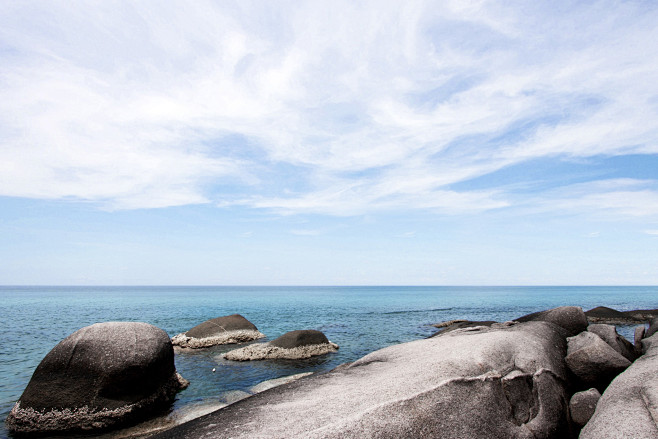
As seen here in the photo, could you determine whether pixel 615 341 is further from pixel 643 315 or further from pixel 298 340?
pixel 643 315

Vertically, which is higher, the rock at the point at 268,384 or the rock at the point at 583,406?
the rock at the point at 583,406

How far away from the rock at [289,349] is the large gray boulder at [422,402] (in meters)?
11.2

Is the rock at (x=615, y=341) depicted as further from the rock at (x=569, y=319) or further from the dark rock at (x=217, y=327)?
the dark rock at (x=217, y=327)

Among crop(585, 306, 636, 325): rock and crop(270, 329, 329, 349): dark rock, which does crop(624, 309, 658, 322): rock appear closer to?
crop(585, 306, 636, 325): rock

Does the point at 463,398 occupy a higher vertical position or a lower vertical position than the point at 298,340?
higher

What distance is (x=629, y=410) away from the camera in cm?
668

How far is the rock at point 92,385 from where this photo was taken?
10.3 m

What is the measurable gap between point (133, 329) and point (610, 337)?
16376 millimetres

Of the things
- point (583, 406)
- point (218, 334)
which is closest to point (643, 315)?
point (583, 406)

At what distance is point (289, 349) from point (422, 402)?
14.9m

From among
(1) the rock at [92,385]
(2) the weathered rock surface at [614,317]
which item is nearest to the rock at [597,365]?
(1) the rock at [92,385]

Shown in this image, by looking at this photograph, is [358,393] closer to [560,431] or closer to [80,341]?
[560,431]

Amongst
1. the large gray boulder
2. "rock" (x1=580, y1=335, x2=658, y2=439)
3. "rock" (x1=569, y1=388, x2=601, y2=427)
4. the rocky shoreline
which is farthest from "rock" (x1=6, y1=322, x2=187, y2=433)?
"rock" (x1=569, y1=388, x2=601, y2=427)

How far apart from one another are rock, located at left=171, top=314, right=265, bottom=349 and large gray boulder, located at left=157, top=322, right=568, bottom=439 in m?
16.9
